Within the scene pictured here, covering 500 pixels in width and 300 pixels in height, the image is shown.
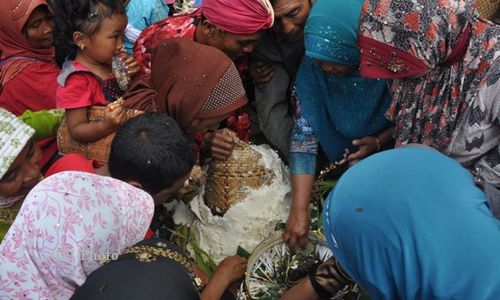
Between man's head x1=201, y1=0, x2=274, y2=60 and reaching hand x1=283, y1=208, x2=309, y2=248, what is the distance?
91 cm

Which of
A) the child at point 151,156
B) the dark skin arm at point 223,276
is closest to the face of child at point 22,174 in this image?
the child at point 151,156

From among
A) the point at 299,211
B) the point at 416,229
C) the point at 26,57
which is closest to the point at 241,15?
the point at 299,211

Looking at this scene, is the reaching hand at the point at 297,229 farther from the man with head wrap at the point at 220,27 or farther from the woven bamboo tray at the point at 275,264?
the man with head wrap at the point at 220,27

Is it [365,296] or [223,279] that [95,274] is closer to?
[223,279]

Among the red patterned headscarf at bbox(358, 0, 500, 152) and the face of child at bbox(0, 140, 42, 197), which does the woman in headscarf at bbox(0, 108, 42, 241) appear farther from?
the red patterned headscarf at bbox(358, 0, 500, 152)

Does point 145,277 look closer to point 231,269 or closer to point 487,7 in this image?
point 231,269

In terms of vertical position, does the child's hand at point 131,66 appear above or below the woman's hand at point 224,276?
above

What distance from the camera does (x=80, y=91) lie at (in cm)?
242

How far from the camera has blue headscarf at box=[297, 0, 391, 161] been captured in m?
2.30

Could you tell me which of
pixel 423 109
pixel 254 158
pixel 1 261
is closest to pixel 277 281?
pixel 254 158

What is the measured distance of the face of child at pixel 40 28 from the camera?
9.77ft

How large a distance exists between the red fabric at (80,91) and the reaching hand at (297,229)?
105 cm

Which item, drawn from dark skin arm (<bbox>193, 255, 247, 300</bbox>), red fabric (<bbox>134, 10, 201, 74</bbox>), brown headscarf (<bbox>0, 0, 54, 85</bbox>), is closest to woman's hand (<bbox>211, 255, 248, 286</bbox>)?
dark skin arm (<bbox>193, 255, 247, 300</bbox>)

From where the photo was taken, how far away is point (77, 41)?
8.42ft
